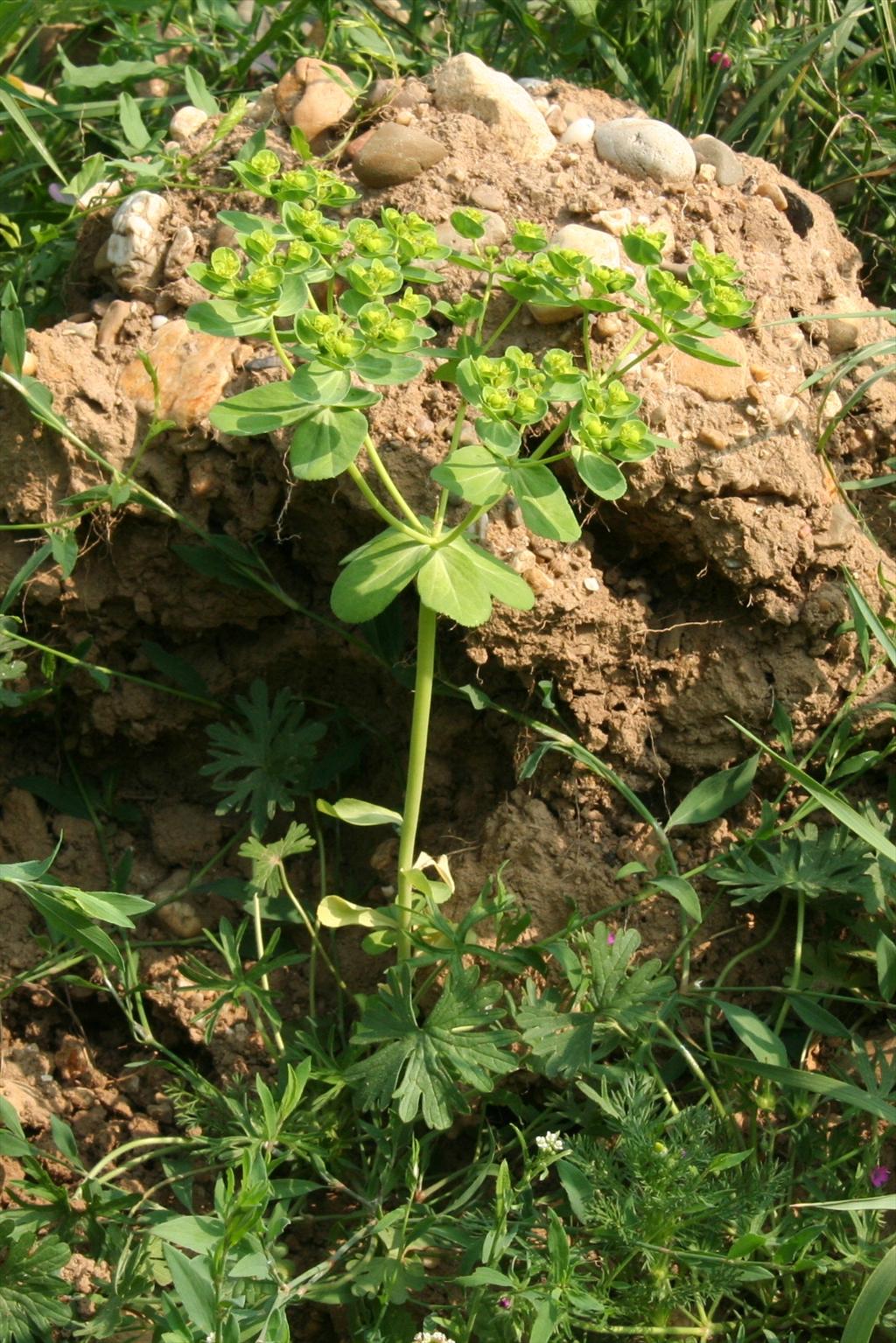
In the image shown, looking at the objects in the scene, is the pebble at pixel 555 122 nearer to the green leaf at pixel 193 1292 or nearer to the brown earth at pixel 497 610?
the brown earth at pixel 497 610

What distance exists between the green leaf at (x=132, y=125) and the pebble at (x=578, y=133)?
805 mm

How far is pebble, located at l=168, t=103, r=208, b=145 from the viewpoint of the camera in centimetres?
264

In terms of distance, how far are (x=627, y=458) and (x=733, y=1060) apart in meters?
0.87

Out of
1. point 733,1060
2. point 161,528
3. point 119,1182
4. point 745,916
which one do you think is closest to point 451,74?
point 161,528

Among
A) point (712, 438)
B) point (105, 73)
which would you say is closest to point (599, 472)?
point (712, 438)

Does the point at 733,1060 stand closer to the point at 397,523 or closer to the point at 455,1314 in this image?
the point at 455,1314

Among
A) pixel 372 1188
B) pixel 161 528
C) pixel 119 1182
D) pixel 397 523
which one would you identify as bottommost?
pixel 119 1182

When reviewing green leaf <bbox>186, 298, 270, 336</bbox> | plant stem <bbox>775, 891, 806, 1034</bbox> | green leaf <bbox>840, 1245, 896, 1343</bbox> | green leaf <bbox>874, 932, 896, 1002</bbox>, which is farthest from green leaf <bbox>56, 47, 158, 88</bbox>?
green leaf <bbox>840, 1245, 896, 1343</bbox>

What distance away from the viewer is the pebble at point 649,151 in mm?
2416

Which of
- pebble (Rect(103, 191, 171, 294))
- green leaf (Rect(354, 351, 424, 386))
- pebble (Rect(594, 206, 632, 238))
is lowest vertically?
pebble (Rect(103, 191, 171, 294))

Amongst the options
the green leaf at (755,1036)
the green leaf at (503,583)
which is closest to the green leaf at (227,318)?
the green leaf at (503,583)

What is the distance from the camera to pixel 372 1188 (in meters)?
2.00

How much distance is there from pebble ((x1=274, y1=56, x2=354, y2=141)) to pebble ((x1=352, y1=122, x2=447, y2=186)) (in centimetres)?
17

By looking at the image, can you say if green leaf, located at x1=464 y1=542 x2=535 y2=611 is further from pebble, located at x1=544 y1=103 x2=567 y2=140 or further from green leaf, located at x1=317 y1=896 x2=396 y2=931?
pebble, located at x1=544 y1=103 x2=567 y2=140
